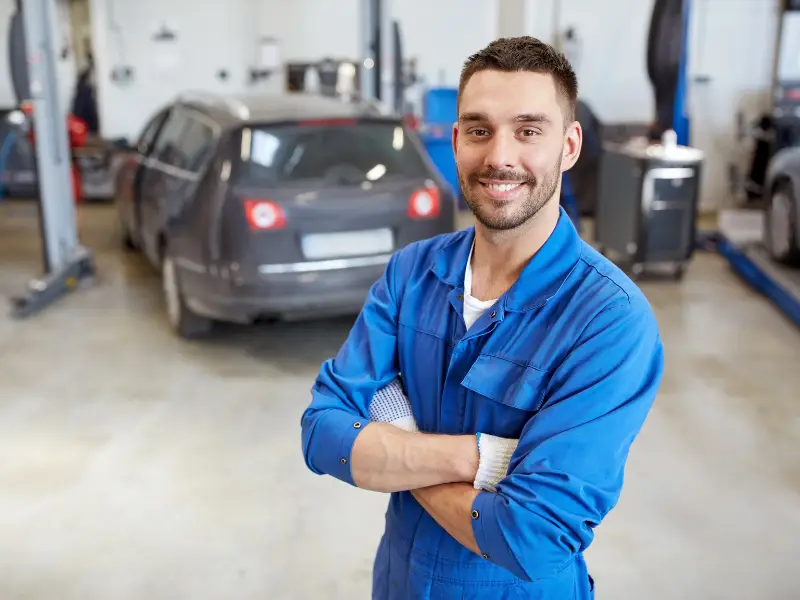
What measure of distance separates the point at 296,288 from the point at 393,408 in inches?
122

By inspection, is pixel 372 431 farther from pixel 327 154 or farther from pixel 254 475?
pixel 327 154

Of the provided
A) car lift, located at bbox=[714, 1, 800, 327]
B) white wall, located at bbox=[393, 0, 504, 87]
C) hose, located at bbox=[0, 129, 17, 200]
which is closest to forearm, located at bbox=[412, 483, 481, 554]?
car lift, located at bbox=[714, 1, 800, 327]

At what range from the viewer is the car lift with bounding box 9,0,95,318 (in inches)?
234

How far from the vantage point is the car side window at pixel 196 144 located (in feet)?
16.1

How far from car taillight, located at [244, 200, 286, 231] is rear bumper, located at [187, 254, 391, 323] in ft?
0.73

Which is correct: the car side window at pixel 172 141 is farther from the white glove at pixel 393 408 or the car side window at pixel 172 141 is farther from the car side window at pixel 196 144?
the white glove at pixel 393 408

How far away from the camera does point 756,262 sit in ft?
21.4

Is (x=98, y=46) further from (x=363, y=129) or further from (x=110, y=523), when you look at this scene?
(x=110, y=523)

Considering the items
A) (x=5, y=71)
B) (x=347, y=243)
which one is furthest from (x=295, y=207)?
(x=5, y=71)

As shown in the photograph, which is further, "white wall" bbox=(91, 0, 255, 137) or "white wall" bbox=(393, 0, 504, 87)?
"white wall" bbox=(91, 0, 255, 137)

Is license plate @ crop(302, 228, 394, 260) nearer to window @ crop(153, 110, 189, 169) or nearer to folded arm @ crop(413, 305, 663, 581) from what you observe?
→ window @ crop(153, 110, 189, 169)

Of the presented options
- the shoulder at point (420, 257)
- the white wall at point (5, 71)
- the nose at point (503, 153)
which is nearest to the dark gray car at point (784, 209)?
the shoulder at point (420, 257)

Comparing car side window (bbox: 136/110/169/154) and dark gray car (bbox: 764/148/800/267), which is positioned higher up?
car side window (bbox: 136/110/169/154)

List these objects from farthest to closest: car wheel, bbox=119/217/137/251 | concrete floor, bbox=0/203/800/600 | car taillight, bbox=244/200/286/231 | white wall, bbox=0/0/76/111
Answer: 1. white wall, bbox=0/0/76/111
2. car wheel, bbox=119/217/137/251
3. car taillight, bbox=244/200/286/231
4. concrete floor, bbox=0/203/800/600
